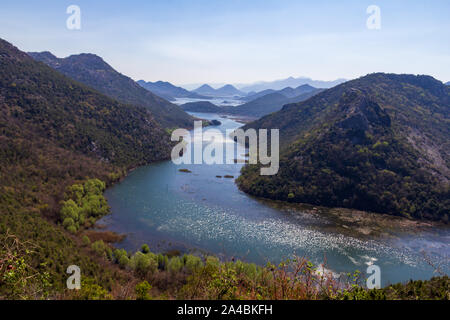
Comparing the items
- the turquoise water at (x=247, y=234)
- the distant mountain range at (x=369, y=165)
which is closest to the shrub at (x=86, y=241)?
the turquoise water at (x=247, y=234)

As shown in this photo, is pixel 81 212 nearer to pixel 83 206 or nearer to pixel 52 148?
pixel 83 206

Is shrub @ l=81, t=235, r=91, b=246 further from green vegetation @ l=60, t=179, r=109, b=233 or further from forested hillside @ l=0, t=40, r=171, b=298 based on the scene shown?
green vegetation @ l=60, t=179, r=109, b=233

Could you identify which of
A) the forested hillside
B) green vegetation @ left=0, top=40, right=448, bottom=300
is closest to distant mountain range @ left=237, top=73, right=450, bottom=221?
green vegetation @ left=0, top=40, right=448, bottom=300

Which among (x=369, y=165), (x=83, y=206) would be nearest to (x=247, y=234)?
(x=83, y=206)

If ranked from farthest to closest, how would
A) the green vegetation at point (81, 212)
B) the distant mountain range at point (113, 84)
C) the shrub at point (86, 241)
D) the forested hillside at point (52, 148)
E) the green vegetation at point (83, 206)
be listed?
the distant mountain range at point (113, 84)
the green vegetation at point (83, 206)
the shrub at point (86, 241)
the forested hillside at point (52, 148)
the green vegetation at point (81, 212)

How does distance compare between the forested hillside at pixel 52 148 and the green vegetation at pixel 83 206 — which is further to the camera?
the green vegetation at pixel 83 206

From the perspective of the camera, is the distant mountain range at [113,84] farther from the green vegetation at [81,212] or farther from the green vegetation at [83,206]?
the green vegetation at [83,206]

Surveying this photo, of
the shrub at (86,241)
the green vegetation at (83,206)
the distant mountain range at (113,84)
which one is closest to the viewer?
the shrub at (86,241)

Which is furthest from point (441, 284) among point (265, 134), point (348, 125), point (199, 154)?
Answer: point (265, 134)

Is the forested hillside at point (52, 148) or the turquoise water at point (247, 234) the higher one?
the forested hillside at point (52, 148)
